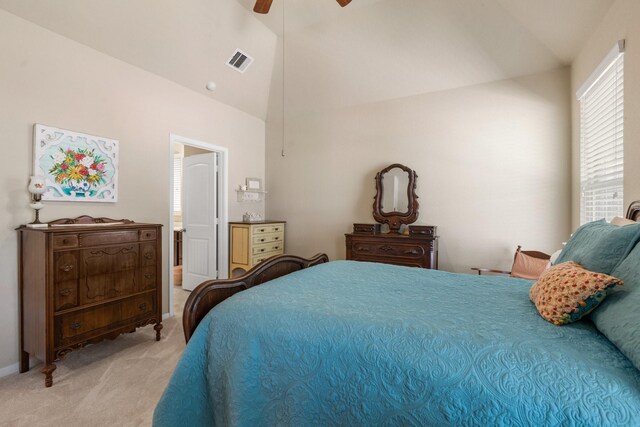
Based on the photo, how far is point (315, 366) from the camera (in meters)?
1.14

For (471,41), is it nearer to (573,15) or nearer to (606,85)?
(573,15)

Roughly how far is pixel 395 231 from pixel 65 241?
340 centimetres

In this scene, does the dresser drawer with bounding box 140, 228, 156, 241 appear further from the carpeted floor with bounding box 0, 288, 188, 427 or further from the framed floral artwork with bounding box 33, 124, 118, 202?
the carpeted floor with bounding box 0, 288, 188, 427

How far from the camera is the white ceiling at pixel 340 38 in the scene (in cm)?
274

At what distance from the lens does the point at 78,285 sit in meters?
2.45

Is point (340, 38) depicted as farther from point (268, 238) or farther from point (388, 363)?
point (388, 363)

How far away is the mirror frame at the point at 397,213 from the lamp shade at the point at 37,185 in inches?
134

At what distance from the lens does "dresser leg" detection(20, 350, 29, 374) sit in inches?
95.7

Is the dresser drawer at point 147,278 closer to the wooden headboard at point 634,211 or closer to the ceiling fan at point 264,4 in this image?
the ceiling fan at point 264,4

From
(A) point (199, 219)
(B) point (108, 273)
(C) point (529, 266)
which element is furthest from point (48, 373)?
(C) point (529, 266)

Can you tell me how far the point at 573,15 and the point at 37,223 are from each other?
465cm

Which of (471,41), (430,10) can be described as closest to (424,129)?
(471,41)

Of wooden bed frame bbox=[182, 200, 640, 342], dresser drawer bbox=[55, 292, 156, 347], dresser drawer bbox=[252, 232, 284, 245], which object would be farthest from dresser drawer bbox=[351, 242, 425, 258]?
dresser drawer bbox=[55, 292, 156, 347]

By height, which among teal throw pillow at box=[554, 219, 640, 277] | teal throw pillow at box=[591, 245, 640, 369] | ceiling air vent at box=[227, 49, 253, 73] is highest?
ceiling air vent at box=[227, 49, 253, 73]
